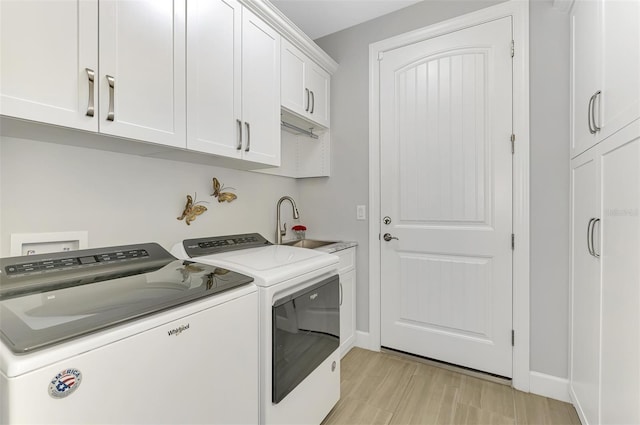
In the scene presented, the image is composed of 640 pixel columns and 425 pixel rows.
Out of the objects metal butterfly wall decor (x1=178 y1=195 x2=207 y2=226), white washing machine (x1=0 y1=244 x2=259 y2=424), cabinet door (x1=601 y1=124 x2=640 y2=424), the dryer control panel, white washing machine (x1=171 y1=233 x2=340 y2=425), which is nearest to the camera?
white washing machine (x1=0 y1=244 x2=259 y2=424)

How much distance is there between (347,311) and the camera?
229cm

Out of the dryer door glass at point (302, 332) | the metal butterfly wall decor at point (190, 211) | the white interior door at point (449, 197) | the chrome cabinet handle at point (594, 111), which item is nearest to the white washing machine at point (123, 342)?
the dryer door glass at point (302, 332)

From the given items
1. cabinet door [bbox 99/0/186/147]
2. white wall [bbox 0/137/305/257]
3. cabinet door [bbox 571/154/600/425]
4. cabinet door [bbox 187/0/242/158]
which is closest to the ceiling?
cabinet door [bbox 187/0/242/158]

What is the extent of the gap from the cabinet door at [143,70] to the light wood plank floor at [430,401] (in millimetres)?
1698

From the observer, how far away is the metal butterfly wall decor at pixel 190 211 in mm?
1673

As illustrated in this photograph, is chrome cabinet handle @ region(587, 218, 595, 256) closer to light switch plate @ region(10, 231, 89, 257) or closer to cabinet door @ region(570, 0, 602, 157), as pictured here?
cabinet door @ region(570, 0, 602, 157)

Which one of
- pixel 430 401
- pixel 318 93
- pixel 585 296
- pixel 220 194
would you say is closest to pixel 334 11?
pixel 318 93

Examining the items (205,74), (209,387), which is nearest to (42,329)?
(209,387)

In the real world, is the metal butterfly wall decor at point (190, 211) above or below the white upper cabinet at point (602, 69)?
below

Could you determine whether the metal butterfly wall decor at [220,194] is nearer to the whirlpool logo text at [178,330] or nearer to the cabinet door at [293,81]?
the cabinet door at [293,81]

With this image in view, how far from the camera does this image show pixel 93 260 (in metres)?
1.19

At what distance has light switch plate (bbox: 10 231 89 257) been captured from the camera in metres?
1.09

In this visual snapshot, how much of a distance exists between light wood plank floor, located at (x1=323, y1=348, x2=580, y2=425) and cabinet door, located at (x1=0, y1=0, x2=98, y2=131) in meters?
1.82

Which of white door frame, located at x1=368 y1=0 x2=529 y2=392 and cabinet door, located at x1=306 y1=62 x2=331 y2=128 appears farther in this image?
cabinet door, located at x1=306 y1=62 x2=331 y2=128
